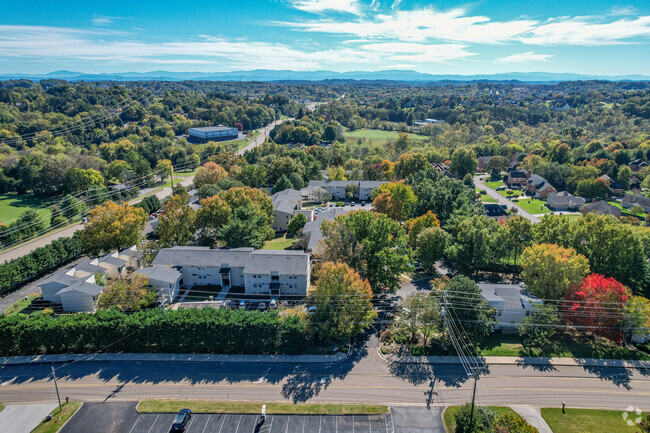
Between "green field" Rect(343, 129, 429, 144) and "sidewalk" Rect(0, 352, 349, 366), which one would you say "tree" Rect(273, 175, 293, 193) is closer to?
"sidewalk" Rect(0, 352, 349, 366)

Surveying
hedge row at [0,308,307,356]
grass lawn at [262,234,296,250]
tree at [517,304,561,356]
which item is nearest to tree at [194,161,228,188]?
grass lawn at [262,234,296,250]

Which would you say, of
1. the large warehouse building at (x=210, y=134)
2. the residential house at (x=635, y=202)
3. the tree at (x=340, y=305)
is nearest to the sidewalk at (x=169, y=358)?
the tree at (x=340, y=305)

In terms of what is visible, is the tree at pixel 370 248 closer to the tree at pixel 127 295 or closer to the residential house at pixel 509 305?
the residential house at pixel 509 305

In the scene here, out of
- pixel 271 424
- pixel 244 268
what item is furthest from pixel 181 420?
pixel 244 268

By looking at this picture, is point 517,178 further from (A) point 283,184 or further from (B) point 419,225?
(A) point 283,184

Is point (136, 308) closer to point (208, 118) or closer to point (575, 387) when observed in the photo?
point (575, 387)

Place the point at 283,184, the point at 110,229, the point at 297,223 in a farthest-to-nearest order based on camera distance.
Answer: the point at 283,184 < the point at 297,223 < the point at 110,229
